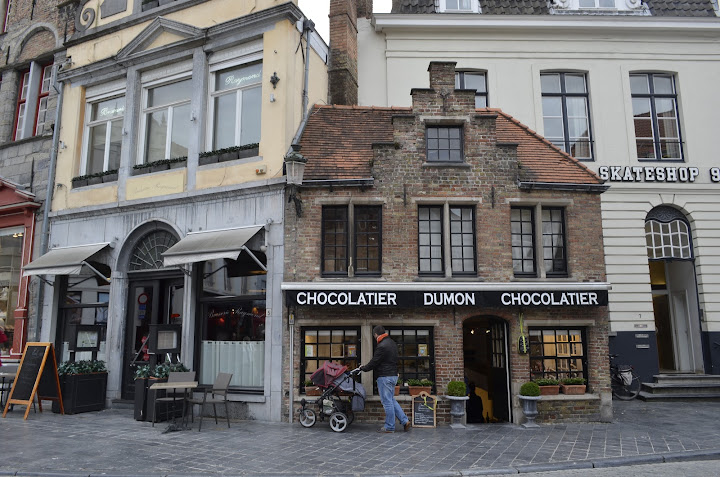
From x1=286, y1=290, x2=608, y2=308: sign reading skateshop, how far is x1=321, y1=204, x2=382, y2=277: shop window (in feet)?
2.56

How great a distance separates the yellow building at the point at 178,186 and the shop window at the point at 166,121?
36 millimetres

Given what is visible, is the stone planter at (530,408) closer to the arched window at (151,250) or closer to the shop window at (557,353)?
the shop window at (557,353)

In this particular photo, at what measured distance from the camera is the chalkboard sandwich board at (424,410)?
10.8m

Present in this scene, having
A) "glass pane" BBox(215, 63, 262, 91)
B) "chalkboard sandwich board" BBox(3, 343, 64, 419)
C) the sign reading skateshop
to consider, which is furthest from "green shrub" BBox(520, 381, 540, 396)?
"chalkboard sandwich board" BBox(3, 343, 64, 419)

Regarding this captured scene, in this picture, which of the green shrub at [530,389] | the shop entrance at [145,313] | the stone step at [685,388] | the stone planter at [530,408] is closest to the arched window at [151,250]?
the shop entrance at [145,313]

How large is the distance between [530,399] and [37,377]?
1025 centimetres

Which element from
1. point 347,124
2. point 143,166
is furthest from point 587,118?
point 143,166

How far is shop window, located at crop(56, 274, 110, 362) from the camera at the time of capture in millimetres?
13305

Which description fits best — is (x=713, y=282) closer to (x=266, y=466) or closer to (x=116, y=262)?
(x=266, y=466)

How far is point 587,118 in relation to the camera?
17.2 metres

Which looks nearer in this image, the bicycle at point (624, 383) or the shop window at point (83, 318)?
the shop window at point (83, 318)

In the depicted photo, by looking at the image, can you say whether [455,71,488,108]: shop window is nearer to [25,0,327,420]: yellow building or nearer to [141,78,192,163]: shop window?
[25,0,327,420]: yellow building

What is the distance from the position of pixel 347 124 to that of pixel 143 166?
5.47 meters

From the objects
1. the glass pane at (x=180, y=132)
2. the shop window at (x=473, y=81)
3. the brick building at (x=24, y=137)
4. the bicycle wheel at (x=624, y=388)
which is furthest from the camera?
the shop window at (x=473, y=81)
